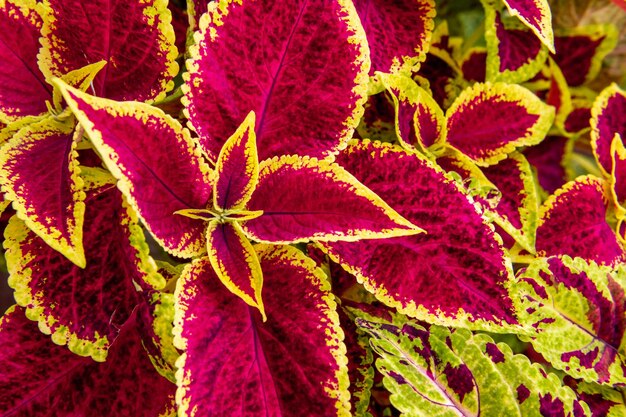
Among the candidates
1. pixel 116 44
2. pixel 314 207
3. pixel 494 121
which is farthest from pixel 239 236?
pixel 494 121

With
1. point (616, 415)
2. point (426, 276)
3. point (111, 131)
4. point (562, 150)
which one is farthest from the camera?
point (562, 150)

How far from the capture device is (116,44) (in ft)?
1.65

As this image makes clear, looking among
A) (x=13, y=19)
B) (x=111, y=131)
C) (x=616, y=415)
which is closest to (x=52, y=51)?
(x=13, y=19)

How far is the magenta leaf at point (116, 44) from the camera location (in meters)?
0.49

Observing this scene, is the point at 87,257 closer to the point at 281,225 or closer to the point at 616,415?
the point at 281,225

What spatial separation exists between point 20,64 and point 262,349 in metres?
0.30

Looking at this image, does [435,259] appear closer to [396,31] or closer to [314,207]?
[314,207]

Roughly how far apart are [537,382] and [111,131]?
40 centimetres

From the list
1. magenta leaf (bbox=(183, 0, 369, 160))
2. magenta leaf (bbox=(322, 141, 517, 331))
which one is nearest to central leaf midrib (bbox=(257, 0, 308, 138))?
magenta leaf (bbox=(183, 0, 369, 160))

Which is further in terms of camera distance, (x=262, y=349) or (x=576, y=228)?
(x=576, y=228)

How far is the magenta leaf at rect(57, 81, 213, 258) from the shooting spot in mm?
379

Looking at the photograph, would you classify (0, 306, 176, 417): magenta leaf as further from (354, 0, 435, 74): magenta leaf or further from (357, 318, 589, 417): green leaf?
(354, 0, 435, 74): magenta leaf

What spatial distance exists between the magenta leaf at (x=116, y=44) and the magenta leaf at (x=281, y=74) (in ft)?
0.18

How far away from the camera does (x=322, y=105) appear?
0.50m
